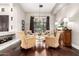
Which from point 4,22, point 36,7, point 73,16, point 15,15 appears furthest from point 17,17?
point 73,16

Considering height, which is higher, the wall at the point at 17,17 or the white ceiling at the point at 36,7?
the white ceiling at the point at 36,7

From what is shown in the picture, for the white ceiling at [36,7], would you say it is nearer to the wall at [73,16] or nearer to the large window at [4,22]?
the wall at [73,16]

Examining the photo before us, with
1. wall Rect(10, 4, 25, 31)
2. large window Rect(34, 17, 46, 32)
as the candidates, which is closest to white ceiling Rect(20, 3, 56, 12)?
wall Rect(10, 4, 25, 31)

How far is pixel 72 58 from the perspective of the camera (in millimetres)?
3088

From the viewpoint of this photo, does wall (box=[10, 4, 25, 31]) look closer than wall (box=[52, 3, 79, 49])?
Yes

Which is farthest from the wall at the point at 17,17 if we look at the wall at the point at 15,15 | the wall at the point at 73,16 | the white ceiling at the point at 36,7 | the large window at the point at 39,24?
the wall at the point at 73,16

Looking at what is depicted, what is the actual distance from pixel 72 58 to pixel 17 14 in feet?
5.84

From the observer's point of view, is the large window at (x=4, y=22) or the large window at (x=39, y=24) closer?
the large window at (x=4, y=22)

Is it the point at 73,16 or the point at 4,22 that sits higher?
the point at 73,16

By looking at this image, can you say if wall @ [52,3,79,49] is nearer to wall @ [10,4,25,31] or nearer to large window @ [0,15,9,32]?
wall @ [10,4,25,31]

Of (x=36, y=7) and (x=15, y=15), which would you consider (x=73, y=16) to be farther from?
(x=15, y=15)

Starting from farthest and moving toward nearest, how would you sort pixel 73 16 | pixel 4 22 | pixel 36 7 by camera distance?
pixel 73 16 < pixel 36 7 < pixel 4 22

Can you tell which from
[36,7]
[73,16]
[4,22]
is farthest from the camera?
[73,16]

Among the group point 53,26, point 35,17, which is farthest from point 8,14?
point 53,26
